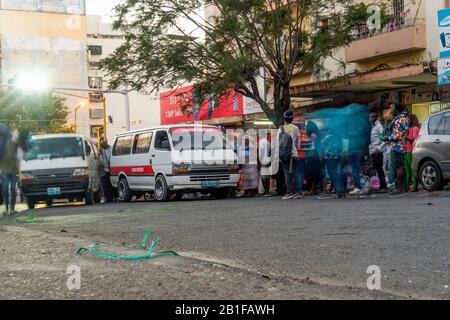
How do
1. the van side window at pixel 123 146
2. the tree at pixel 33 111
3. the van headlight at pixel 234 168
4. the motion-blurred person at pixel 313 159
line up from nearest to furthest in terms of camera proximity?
the motion-blurred person at pixel 313 159 → the van headlight at pixel 234 168 → the van side window at pixel 123 146 → the tree at pixel 33 111

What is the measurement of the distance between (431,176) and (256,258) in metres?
8.92

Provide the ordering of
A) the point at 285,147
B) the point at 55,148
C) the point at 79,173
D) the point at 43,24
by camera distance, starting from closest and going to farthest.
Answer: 1. the point at 285,147
2. the point at 79,173
3. the point at 55,148
4. the point at 43,24

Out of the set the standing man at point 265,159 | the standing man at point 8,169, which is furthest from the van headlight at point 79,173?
the standing man at point 265,159

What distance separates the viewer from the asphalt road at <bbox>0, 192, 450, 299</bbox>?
13.5 ft

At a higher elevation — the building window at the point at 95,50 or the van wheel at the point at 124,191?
the building window at the point at 95,50

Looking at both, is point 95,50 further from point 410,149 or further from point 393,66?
point 410,149

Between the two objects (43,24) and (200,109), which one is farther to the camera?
(43,24)

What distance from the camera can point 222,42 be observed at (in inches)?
810

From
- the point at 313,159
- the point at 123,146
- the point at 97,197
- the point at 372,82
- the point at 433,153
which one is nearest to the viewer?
the point at 433,153

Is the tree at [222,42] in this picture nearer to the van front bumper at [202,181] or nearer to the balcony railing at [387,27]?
the balcony railing at [387,27]

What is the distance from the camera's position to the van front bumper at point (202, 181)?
16.4 meters

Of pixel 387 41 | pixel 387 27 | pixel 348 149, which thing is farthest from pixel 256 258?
pixel 387 27

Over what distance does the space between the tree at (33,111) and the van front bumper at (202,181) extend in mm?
37859

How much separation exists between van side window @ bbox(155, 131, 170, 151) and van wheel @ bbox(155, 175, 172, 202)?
746 millimetres
